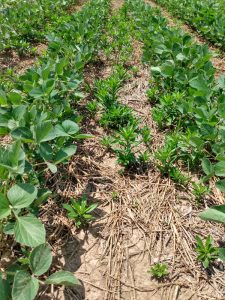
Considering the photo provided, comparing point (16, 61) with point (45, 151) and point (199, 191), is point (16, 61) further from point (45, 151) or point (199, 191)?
point (199, 191)

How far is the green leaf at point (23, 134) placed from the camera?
2068mm

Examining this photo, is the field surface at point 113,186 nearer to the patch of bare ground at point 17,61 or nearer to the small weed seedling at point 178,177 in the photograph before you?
the small weed seedling at point 178,177

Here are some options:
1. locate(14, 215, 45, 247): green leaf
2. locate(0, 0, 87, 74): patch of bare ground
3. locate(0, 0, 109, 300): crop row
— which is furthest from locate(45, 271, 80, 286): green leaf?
locate(0, 0, 87, 74): patch of bare ground

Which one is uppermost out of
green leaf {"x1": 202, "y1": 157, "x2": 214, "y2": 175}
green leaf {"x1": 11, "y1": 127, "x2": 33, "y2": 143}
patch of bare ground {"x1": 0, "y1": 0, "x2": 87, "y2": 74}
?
green leaf {"x1": 202, "y1": 157, "x2": 214, "y2": 175}

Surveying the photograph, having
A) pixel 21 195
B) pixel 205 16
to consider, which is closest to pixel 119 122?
pixel 21 195

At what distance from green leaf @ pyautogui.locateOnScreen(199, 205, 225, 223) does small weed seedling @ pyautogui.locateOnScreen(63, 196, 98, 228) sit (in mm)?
726

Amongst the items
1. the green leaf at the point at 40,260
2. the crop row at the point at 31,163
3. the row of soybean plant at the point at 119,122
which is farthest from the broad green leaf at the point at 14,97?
the green leaf at the point at 40,260

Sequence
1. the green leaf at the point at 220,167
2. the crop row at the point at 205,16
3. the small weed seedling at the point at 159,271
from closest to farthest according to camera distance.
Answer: the small weed seedling at the point at 159,271, the green leaf at the point at 220,167, the crop row at the point at 205,16

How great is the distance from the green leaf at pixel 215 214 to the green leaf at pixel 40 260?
34.6 inches

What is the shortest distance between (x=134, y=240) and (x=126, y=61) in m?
3.40

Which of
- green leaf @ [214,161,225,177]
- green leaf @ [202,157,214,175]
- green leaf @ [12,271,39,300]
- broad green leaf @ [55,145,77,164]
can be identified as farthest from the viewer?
green leaf @ [202,157,214,175]

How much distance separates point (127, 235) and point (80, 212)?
36 cm

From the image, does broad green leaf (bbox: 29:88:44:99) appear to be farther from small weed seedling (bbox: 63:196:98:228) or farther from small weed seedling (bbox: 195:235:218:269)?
small weed seedling (bbox: 195:235:218:269)

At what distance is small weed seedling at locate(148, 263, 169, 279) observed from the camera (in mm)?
2020
